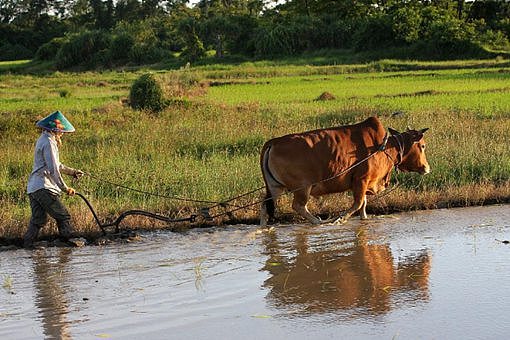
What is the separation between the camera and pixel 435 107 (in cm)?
1830

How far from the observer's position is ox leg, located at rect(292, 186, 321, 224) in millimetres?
8820

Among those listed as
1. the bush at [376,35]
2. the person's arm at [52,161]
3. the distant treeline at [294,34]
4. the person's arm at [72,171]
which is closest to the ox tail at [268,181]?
the person's arm at [72,171]

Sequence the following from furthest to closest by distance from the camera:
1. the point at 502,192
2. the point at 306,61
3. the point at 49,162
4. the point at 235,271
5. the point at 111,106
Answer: the point at 306,61, the point at 111,106, the point at 502,192, the point at 49,162, the point at 235,271

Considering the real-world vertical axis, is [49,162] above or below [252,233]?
above

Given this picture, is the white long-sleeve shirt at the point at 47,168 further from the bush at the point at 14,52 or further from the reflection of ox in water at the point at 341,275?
the bush at the point at 14,52

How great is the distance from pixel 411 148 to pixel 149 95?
11053 millimetres

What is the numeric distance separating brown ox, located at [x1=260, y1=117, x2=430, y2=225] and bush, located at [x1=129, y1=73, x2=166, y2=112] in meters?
10.9

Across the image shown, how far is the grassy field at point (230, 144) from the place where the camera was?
33.0 feet

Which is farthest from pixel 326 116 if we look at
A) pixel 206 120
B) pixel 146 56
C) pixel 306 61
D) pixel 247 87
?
pixel 146 56

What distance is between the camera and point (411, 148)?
9633 mm

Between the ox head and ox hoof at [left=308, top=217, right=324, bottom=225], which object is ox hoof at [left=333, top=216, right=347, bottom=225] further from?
the ox head

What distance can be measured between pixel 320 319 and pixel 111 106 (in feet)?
50.8

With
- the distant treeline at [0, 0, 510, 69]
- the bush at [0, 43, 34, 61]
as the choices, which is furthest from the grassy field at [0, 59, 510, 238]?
the bush at [0, 43, 34, 61]

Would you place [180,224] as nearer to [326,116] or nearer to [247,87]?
[326,116]
